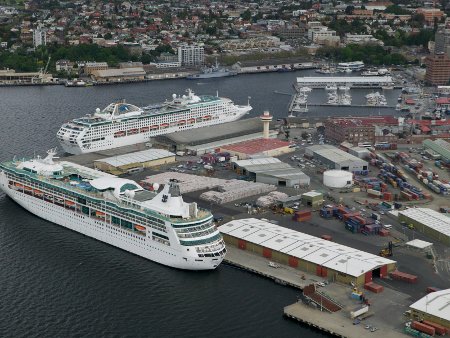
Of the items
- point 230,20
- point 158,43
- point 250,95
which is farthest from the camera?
point 230,20

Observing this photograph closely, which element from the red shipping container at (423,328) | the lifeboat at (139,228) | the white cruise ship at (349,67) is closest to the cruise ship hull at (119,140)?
the lifeboat at (139,228)

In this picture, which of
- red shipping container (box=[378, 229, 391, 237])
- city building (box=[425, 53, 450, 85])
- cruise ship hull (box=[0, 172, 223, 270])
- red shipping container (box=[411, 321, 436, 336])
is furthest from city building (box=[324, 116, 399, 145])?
red shipping container (box=[411, 321, 436, 336])

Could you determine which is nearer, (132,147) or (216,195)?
(216,195)

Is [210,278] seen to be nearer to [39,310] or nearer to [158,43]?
[39,310]

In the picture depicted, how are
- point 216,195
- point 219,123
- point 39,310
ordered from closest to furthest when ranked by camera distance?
1. point 39,310
2. point 216,195
3. point 219,123

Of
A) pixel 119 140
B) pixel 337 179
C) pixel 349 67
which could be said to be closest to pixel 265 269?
pixel 337 179

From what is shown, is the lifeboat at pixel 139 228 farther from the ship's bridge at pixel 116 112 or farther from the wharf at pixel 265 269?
the ship's bridge at pixel 116 112

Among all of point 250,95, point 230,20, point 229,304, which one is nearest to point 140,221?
point 229,304
